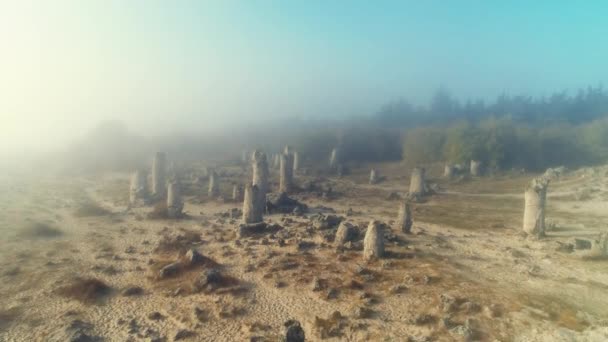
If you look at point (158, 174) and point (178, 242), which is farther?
point (158, 174)

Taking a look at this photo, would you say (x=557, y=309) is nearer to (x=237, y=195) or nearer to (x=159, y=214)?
(x=159, y=214)

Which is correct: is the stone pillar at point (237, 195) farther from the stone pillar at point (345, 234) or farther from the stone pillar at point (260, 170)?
the stone pillar at point (345, 234)

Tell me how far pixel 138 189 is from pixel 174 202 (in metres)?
8.61

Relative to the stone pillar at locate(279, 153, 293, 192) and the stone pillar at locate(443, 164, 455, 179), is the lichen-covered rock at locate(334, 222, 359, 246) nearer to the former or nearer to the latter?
the stone pillar at locate(279, 153, 293, 192)

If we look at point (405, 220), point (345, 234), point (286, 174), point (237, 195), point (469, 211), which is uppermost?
point (286, 174)

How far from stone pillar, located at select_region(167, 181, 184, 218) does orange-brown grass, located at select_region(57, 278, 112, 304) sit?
599 inches

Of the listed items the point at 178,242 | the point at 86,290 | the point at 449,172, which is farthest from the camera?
the point at 449,172

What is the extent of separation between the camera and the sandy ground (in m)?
16.5

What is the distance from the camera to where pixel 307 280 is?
69.2 feet

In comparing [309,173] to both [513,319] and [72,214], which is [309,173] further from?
[513,319]

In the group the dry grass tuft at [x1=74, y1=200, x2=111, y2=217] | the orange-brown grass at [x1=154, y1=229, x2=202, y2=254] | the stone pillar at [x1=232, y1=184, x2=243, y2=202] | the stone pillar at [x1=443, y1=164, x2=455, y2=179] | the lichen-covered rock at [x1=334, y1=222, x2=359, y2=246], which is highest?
the stone pillar at [x1=443, y1=164, x2=455, y2=179]

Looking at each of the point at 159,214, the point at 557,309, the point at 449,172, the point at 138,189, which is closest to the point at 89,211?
the point at 138,189

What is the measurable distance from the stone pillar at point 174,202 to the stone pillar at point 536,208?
87.2 feet

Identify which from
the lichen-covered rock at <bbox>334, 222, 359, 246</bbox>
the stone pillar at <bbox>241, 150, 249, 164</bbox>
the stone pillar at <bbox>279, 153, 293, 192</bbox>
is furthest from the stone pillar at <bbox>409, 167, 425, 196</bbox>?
the stone pillar at <bbox>241, 150, 249, 164</bbox>
